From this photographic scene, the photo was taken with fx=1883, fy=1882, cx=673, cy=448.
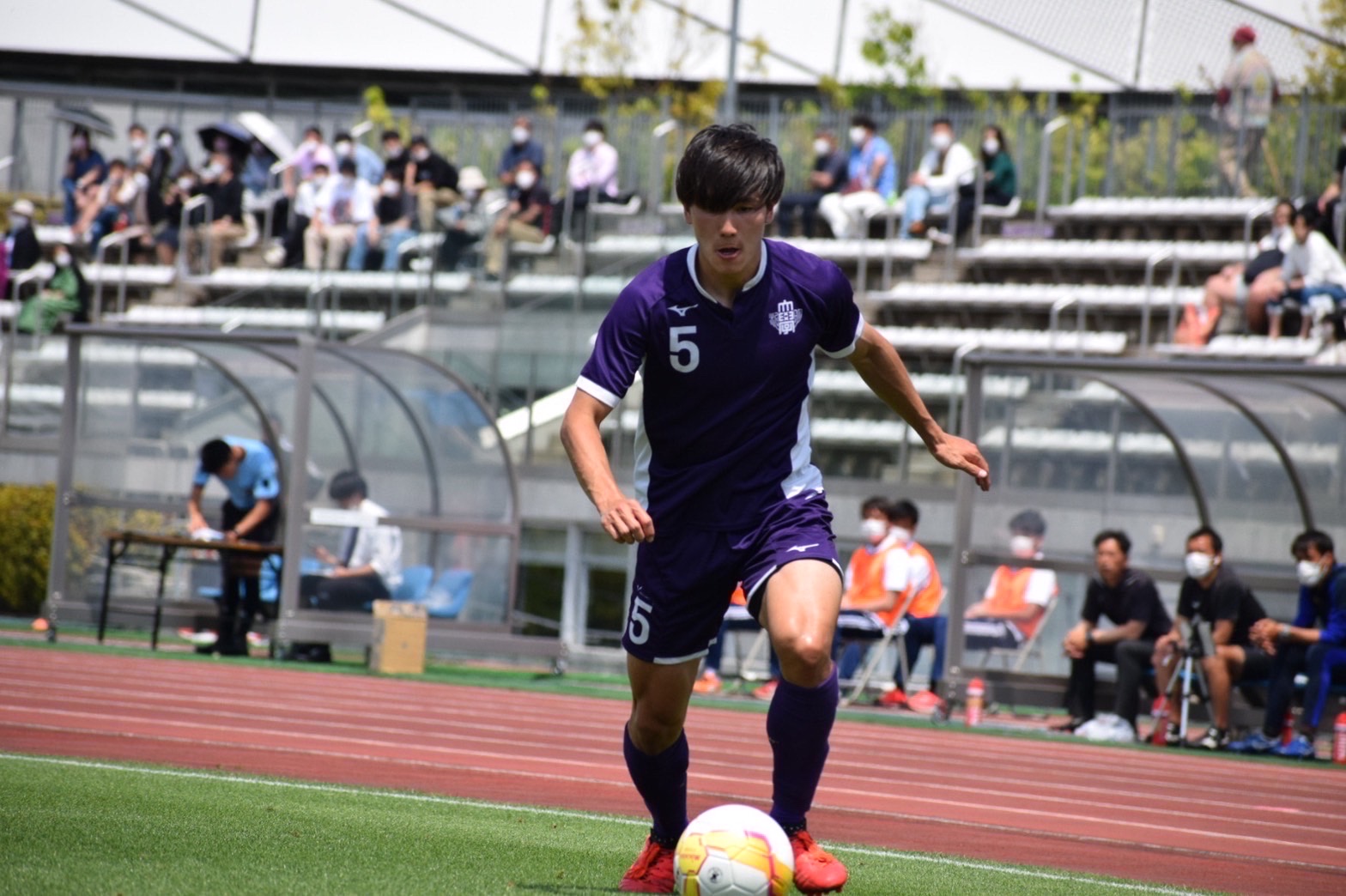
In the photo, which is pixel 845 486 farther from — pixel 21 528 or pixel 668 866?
pixel 668 866

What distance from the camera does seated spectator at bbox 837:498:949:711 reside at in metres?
16.8

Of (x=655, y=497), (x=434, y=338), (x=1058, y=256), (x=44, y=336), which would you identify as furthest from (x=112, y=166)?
(x=655, y=497)

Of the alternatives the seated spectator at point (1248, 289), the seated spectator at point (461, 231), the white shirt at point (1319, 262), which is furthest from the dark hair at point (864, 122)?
the white shirt at point (1319, 262)

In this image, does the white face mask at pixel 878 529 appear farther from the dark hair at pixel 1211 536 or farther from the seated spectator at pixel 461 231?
the seated spectator at pixel 461 231

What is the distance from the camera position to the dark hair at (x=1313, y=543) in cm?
1443

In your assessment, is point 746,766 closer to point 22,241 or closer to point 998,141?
point 998,141

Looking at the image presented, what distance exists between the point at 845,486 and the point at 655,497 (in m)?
14.7

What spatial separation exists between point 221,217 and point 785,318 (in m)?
23.8

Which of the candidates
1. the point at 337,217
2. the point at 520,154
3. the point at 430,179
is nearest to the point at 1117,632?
the point at 430,179

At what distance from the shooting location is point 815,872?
552 cm

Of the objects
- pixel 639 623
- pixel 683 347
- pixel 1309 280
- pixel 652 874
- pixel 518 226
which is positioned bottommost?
pixel 652 874

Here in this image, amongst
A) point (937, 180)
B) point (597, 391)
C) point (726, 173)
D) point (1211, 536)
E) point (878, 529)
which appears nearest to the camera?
point (726, 173)

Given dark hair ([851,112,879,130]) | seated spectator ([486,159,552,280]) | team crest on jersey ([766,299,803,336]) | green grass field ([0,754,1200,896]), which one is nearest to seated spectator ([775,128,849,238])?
dark hair ([851,112,879,130])

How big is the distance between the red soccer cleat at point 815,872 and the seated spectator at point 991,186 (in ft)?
66.8
